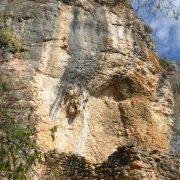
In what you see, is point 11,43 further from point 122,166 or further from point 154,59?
point 122,166

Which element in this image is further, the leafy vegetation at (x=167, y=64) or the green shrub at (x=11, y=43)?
the leafy vegetation at (x=167, y=64)

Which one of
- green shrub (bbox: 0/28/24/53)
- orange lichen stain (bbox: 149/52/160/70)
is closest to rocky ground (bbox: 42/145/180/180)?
green shrub (bbox: 0/28/24/53)

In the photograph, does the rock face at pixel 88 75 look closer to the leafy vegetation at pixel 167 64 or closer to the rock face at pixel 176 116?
the rock face at pixel 176 116

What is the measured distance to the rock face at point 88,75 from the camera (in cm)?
1532

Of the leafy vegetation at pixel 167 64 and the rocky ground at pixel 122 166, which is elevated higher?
the rocky ground at pixel 122 166

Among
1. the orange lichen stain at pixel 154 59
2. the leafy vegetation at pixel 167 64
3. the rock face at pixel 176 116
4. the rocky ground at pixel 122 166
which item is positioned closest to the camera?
the rocky ground at pixel 122 166

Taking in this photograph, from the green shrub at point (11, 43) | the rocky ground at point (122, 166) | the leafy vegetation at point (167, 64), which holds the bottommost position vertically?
the leafy vegetation at point (167, 64)

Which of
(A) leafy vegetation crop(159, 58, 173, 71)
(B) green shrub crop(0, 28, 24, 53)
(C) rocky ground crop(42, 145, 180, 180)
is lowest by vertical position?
(A) leafy vegetation crop(159, 58, 173, 71)

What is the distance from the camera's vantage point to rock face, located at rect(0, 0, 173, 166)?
15.3 meters

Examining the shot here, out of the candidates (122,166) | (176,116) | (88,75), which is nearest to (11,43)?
(88,75)

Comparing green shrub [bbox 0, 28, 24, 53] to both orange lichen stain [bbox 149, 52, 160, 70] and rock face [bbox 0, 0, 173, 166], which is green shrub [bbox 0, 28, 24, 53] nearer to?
rock face [bbox 0, 0, 173, 166]

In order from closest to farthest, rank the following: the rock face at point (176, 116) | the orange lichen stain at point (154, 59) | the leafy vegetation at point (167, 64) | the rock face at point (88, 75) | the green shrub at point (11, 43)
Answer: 1. the rock face at point (88, 75)
2. the green shrub at point (11, 43)
3. the rock face at point (176, 116)
4. the orange lichen stain at point (154, 59)
5. the leafy vegetation at point (167, 64)

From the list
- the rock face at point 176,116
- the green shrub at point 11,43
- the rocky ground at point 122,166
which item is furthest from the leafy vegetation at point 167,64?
the rocky ground at point 122,166

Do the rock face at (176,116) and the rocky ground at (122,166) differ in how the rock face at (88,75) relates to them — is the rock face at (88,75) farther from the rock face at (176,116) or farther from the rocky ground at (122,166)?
the rocky ground at (122,166)
